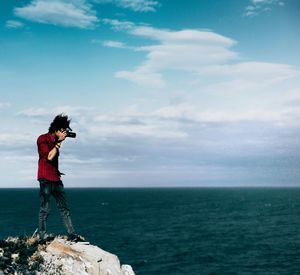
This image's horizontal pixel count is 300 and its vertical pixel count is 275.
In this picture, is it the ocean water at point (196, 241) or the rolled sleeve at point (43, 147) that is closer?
the rolled sleeve at point (43, 147)

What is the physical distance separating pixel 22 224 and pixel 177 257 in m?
56.7

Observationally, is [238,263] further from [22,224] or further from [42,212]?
[22,224]

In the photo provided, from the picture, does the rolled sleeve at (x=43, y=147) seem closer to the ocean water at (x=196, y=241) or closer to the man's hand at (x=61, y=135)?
the man's hand at (x=61, y=135)

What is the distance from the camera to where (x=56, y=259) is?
388 inches

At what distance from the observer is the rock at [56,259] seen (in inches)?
366

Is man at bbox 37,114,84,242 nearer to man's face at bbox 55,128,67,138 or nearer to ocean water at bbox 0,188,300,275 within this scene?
man's face at bbox 55,128,67,138

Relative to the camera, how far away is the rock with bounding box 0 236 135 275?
30.5 feet

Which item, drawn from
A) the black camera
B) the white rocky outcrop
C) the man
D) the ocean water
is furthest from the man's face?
the ocean water

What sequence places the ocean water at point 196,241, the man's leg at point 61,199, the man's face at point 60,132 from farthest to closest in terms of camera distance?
1. the ocean water at point 196,241
2. the man's leg at point 61,199
3. the man's face at point 60,132

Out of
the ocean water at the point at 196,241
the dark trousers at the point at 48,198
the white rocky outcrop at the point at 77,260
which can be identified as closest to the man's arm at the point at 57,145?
the dark trousers at the point at 48,198

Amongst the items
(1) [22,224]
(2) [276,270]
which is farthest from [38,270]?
(1) [22,224]

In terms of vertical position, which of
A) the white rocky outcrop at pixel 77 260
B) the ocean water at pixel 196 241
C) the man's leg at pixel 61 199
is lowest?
the ocean water at pixel 196 241

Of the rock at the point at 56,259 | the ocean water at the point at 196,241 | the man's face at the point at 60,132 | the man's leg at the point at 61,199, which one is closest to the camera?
the rock at the point at 56,259

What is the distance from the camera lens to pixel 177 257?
2386 inches
